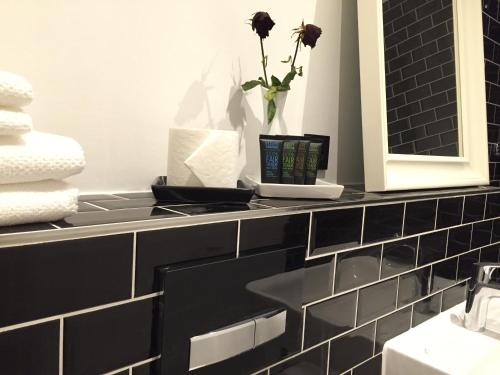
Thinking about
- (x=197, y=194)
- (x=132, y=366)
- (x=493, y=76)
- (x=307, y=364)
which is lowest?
(x=307, y=364)

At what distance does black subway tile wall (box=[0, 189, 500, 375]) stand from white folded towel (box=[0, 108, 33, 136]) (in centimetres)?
12

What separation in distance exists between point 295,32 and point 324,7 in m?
0.15

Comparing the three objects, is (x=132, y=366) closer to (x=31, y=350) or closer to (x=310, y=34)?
(x=31, y=350)

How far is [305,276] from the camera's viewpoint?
0.70m

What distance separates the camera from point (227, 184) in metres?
0.66

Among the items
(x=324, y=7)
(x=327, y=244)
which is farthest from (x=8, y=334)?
(x=324, y=7)

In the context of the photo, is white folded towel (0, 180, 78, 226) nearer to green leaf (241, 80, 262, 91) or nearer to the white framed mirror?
green leaf (241, 80, 262, 91)

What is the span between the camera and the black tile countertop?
41 cm

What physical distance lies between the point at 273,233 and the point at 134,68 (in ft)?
1.20

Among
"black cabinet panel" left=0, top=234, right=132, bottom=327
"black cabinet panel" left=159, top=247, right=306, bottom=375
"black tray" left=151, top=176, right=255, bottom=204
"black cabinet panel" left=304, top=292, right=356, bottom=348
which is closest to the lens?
"black cabinet panel" left=0, top=234, right=132, bottom=327

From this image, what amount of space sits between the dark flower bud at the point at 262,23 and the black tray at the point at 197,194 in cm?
33

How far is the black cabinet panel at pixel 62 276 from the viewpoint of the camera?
0.38 m

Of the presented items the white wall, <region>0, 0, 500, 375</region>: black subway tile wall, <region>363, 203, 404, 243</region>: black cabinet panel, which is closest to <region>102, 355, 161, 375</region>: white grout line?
<region>0, 0, 500, 375</region>: black subway tile wall

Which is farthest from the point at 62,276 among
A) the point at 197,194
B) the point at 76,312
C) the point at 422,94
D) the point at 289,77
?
the point at 422,94
